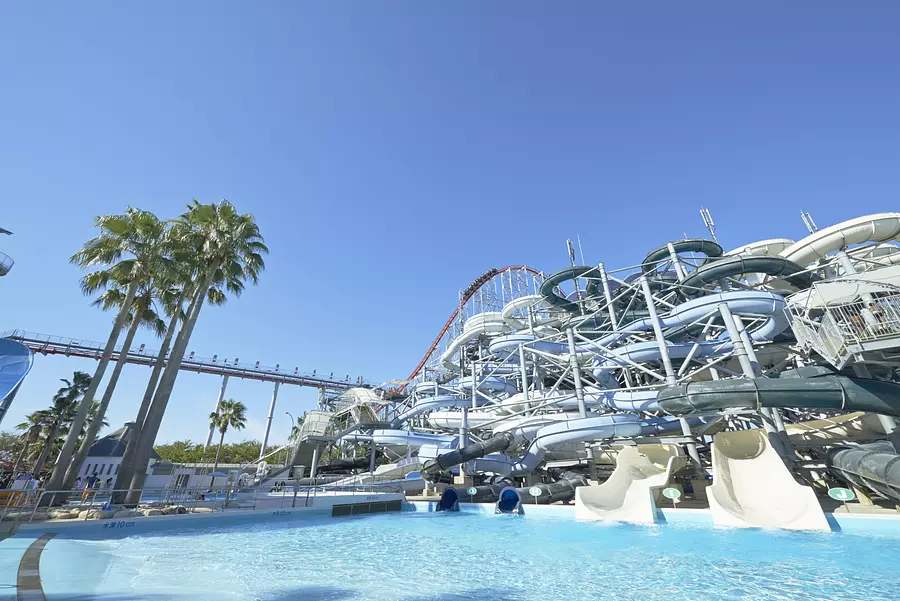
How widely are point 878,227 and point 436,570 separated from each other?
2776cm

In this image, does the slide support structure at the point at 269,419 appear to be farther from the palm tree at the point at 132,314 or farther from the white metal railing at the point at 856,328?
the white metal railing at the point at 856,328

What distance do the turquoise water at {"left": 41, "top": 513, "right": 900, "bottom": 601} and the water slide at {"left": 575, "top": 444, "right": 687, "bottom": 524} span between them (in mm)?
964

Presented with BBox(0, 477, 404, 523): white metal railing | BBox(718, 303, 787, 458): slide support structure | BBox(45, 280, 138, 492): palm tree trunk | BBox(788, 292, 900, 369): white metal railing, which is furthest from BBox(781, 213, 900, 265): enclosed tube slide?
BBox(45, 280, 138, 492): palm tree trunk

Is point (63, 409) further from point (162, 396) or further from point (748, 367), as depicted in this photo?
point (748, 367)

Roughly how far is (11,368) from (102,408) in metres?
3.07

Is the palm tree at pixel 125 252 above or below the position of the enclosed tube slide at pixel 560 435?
above

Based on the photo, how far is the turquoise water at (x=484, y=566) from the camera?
18.5 ft

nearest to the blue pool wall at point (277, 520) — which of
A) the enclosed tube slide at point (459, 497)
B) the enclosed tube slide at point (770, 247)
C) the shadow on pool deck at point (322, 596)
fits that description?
the enclosed tube slide at point (459, 497)

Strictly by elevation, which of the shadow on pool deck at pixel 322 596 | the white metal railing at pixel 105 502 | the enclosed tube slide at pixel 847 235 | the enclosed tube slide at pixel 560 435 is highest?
the enclosed tube slide at pixel 847 235

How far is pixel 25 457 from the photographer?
30578 mm

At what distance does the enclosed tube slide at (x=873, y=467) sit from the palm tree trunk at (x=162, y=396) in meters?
19.7

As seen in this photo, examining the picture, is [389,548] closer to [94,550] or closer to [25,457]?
[94,550]

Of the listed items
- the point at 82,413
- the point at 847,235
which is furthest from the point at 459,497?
the point at 847,235

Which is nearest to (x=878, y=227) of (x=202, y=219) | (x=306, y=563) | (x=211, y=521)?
(x=306, y=563)
